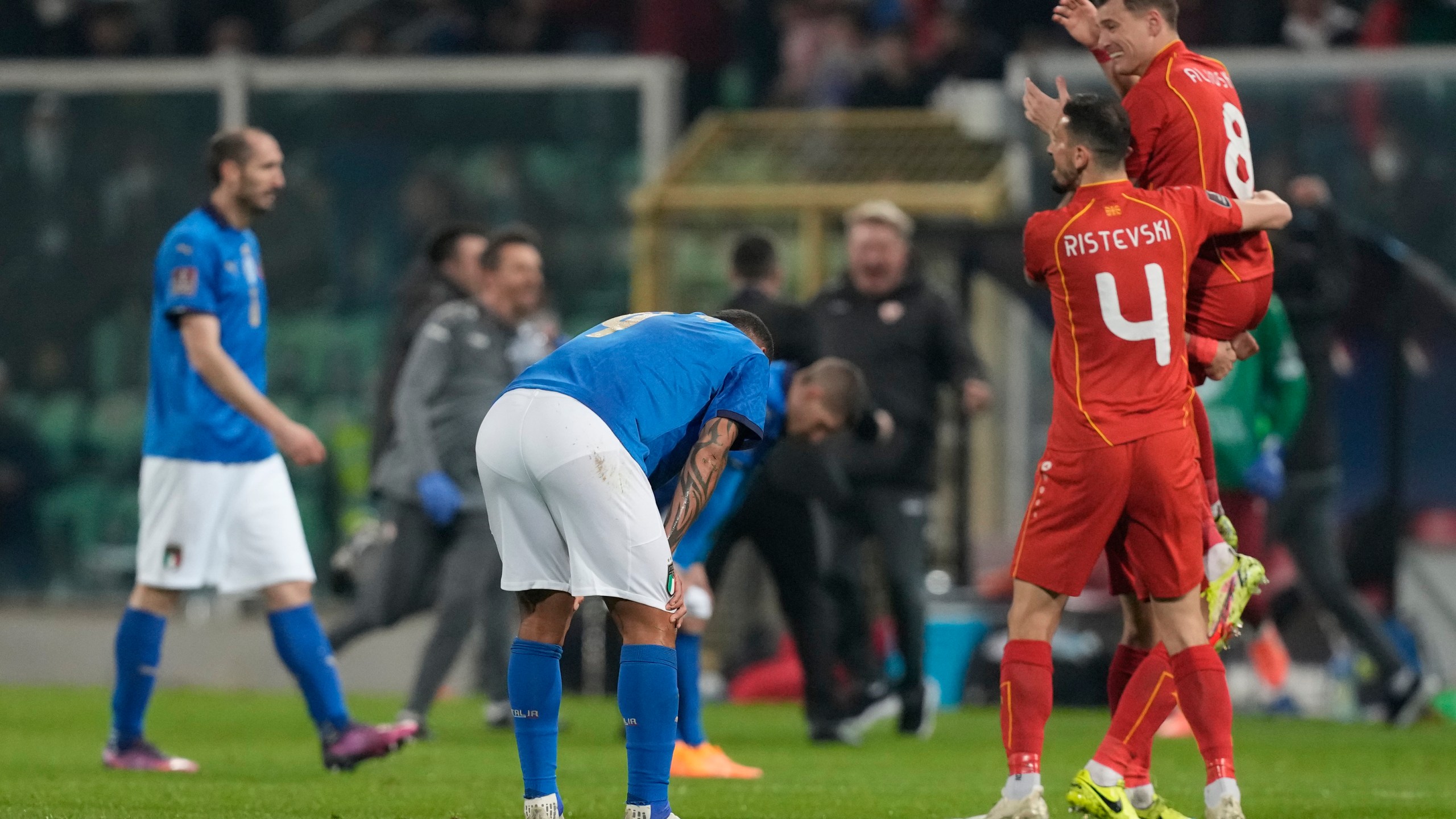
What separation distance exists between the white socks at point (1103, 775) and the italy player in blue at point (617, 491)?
128 centimetres

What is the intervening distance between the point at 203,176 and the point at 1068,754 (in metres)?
8.08

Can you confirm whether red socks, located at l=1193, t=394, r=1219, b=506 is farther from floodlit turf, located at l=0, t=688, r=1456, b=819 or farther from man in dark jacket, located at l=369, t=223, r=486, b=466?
man in dark jacket, located at l=369, t=223, r=486, b=466

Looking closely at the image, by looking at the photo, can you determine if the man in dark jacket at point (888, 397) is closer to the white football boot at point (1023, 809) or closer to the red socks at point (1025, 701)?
the red socks at point (1025, 701)

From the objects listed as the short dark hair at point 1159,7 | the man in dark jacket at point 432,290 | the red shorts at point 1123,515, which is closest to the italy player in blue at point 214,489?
the man in dark jacket at point 432,290

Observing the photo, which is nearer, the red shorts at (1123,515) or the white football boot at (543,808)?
the white football boot at (543,808)

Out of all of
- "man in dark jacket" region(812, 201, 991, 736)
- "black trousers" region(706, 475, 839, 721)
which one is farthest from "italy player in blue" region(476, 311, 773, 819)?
"man in dark jacket" region(812, 201, 991, 736)

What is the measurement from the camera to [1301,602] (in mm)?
11664

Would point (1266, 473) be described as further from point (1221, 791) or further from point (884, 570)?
point (1221, 791)

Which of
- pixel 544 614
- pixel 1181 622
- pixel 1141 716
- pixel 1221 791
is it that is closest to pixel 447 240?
pixel 544 614

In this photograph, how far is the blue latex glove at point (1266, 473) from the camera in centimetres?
1030

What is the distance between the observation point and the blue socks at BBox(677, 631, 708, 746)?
799cm

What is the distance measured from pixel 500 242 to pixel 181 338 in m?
2.27

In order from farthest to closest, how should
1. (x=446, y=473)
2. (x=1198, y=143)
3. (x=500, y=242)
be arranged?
(x=446, y=473) → (x=500, y=242) → (x=1198, y=143)

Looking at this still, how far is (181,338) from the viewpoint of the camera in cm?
758
